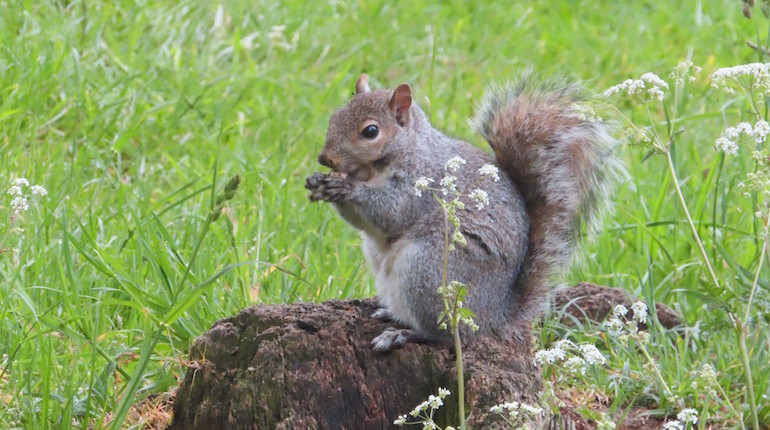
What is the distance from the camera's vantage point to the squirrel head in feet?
9.25

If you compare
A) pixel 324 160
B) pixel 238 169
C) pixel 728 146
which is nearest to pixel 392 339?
pixel 324 160

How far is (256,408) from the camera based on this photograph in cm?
232

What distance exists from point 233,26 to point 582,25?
2148mm

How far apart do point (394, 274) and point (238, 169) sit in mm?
1720

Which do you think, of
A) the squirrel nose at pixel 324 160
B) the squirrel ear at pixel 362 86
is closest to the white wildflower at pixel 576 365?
the squirrel nose at pixel 324 160

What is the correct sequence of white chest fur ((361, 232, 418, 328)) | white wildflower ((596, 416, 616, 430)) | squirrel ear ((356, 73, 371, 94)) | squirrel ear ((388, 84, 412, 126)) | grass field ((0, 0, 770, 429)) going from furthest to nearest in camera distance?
squirrel ear ((356, 73, 371, 94)) < squirrel ear ((388, 84, 412, 126)) < grass field ((0, 0, 770, 429)) < white chest fur ((361, 232, 418, 328)) < white wildflower ((596, 416, 616, 430))

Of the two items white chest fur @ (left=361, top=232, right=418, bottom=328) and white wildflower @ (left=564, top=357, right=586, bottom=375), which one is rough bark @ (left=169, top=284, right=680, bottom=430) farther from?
white wildflower @ (left=564, top=357, right=586, bottom=375)

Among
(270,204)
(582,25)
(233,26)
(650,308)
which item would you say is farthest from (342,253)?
(582,25)

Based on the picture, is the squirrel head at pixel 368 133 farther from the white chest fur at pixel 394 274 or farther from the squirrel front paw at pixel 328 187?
the white chest fur at pixel 394 274

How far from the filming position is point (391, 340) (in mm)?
2469

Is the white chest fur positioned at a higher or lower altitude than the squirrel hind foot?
higher

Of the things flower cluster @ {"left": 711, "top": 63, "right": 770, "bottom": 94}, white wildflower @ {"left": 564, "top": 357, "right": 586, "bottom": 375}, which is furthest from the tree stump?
flower cluster @ {"left": 711, "top": 63, "right": 770, "bottom": 94}

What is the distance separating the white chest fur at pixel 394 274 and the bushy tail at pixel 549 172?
294 mm

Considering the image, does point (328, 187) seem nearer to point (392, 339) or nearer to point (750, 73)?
point (392, 339)
